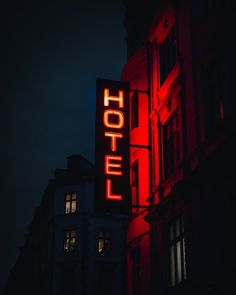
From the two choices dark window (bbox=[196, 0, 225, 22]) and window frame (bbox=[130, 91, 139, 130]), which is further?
window frame (bbox=[130, 91, 139, 130])

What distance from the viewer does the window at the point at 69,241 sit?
4594 cm

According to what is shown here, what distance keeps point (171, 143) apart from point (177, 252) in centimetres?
398

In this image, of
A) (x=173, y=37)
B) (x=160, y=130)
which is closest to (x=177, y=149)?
(x=160, y=130)

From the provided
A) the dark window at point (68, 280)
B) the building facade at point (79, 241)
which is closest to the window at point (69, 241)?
the building facade at point (79, 241)

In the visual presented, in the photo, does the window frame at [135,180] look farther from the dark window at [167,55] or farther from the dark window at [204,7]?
the dark window at [204,7]

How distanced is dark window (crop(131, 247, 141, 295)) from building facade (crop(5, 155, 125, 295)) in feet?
75.4

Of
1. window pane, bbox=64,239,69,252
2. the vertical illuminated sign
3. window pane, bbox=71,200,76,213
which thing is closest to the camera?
the vertical illuminated sign

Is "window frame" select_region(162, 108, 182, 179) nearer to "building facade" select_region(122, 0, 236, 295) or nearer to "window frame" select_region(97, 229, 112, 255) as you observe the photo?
"building facade" select_region(122, 0, 236, 295)

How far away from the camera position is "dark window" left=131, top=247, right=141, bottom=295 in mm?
19975

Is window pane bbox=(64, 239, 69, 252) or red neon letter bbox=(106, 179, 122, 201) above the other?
window pane bbox=(64, 239, 69, 252)

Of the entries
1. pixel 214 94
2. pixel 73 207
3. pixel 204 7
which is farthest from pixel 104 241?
pixel 214 94

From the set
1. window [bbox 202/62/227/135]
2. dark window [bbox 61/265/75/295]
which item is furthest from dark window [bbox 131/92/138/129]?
dark window [bbox 61/265/75/295]

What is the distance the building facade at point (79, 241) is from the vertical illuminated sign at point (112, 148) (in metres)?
27.3

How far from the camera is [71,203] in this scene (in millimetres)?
47625
